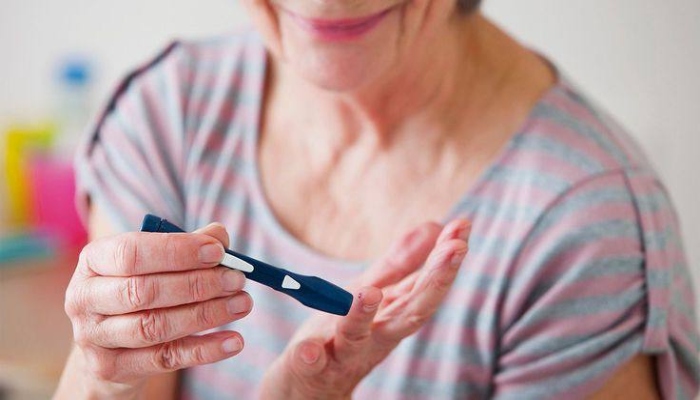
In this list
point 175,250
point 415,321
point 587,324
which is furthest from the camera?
point 587,324

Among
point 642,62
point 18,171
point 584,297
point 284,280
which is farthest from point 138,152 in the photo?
point 18,171

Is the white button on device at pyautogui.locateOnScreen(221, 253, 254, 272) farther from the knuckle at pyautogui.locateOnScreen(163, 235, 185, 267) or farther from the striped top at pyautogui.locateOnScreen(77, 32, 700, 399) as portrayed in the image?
the striped top at pyautogui.locateOnScreen(77, 32, 700, 399)

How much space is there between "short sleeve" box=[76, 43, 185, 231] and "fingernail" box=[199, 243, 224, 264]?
0.34 meters

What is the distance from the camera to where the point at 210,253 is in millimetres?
644

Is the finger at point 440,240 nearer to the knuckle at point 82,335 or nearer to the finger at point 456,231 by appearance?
the finger at point 456,231

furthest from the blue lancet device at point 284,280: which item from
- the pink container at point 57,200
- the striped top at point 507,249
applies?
the pink container at point 57,200

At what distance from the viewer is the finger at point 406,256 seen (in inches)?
31.9

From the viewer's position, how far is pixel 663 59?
1309mm

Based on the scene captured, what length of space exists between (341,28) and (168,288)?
0.99 feet

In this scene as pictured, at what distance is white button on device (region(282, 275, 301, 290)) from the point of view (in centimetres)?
69

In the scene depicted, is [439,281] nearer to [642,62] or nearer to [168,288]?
[168,288]

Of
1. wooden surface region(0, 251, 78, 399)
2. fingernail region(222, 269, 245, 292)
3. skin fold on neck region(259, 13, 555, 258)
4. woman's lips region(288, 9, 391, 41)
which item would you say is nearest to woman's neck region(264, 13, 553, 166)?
skin fold on neck region(259, 13, 555, 258)

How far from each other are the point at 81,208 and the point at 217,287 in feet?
1.50

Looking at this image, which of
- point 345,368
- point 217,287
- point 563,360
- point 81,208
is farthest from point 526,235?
point 81,208
